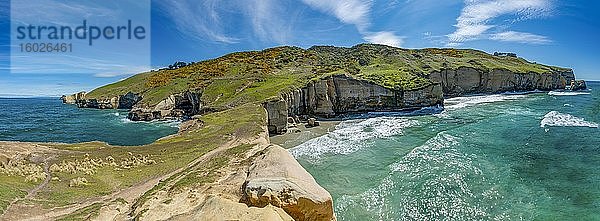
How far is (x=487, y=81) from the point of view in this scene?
129 m

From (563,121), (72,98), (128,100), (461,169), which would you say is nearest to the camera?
(461,169)

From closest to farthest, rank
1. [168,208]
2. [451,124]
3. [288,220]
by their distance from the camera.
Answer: [288,220], [168,208], [451,124]

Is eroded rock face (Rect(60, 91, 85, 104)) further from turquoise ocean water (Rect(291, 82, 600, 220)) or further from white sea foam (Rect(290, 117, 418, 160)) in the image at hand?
turquoise ocean water (Rect(291, 82, 600, 220))

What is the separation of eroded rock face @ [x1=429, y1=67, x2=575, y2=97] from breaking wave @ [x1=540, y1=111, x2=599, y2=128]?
44938mm

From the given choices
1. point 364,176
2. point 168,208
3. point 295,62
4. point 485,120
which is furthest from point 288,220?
point 295,62

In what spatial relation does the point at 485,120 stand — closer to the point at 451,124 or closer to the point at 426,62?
the point at 451,124

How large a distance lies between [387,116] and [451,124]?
1633 cm

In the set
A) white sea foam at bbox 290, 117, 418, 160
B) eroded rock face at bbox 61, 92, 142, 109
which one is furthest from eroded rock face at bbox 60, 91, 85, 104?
white sea foam at bbox 290, 117, 418, 160

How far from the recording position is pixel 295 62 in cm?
13012

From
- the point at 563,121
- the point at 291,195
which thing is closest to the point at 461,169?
the point at 291,195

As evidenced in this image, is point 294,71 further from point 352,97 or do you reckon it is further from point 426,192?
point 426,192

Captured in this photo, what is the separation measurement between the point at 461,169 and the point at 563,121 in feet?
143

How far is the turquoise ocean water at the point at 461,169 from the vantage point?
2686 cm

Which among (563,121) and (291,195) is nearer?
(291,195)
